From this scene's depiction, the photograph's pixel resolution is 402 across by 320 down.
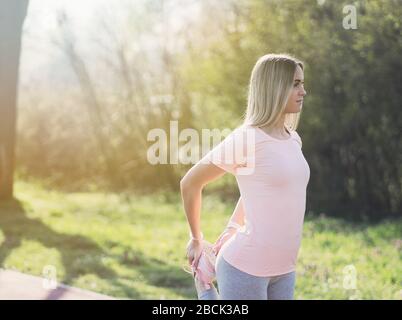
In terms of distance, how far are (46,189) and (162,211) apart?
13.6 feet


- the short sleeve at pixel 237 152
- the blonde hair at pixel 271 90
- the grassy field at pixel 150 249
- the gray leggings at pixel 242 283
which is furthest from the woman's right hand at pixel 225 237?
the grassy field at pixel 150 249

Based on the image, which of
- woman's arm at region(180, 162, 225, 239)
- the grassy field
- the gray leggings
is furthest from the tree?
the gray leggings

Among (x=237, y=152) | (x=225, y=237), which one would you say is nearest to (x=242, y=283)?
(x=225, y=237)

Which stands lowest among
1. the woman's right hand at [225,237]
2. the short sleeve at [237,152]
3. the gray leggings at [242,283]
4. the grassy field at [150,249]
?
the grassy field at [150,249]

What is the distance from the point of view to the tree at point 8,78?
11125 millimetres

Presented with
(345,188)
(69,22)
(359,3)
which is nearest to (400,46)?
(359,3)

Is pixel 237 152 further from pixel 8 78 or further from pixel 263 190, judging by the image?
pixel 8 78

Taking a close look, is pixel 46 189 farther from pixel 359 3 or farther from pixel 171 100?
pixel 359 3

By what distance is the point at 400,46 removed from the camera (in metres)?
9.16

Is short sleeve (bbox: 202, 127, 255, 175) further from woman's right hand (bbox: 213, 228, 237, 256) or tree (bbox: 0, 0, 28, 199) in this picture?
tree (bbox: 0, 0, 28, 199)

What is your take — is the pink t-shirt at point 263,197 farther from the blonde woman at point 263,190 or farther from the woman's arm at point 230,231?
the woman's arm at point 230,231

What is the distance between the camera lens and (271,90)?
9.39ft

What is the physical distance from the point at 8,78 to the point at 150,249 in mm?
4217

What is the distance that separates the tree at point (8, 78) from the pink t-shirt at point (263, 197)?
901 centimetres
